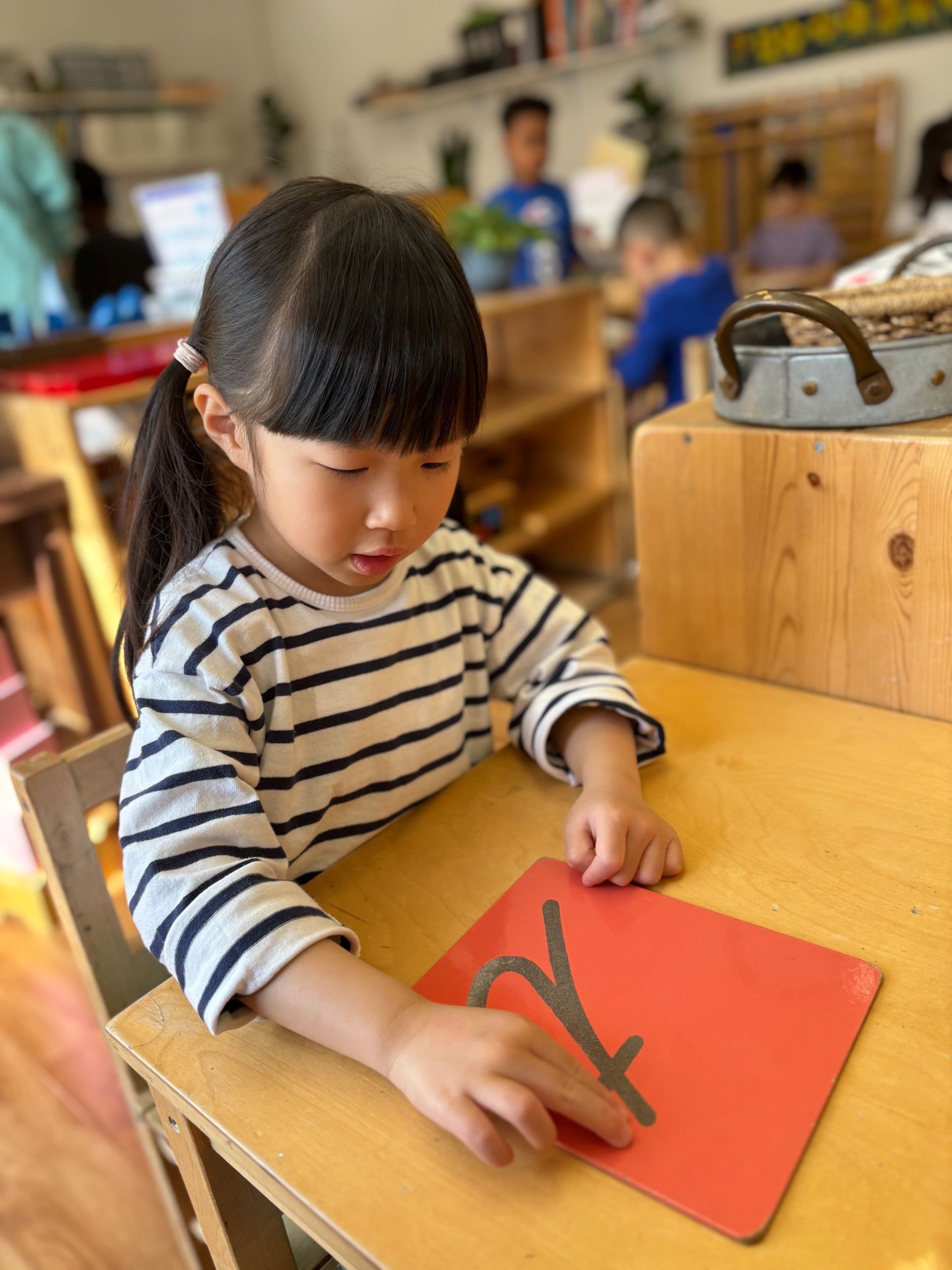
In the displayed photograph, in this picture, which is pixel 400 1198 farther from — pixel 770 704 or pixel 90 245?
pixel 90 245

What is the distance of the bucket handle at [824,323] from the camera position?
2.18 feet

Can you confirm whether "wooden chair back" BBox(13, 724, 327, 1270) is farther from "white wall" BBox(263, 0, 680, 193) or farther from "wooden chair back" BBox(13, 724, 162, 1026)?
"white wall" BBox(263, 0, 680, 193)

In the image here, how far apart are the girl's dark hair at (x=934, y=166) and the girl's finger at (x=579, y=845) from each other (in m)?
3.84

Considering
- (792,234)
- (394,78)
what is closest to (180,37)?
(394,78)

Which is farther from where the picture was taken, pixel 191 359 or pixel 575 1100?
pixel 191 359

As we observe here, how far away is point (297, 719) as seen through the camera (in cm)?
68

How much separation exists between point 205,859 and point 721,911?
1.01ft

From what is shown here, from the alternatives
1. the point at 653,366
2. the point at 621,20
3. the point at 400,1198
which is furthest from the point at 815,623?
the point at 621,20

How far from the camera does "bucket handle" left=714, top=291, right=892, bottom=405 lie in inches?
26.1

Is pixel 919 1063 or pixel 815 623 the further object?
pixel 815 623

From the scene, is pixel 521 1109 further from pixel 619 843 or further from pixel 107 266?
pixel 107 266

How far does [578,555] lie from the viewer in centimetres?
287

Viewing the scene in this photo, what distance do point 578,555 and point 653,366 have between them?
586 mm

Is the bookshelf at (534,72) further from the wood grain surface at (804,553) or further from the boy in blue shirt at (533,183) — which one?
the wood grain surface at (804,553)
